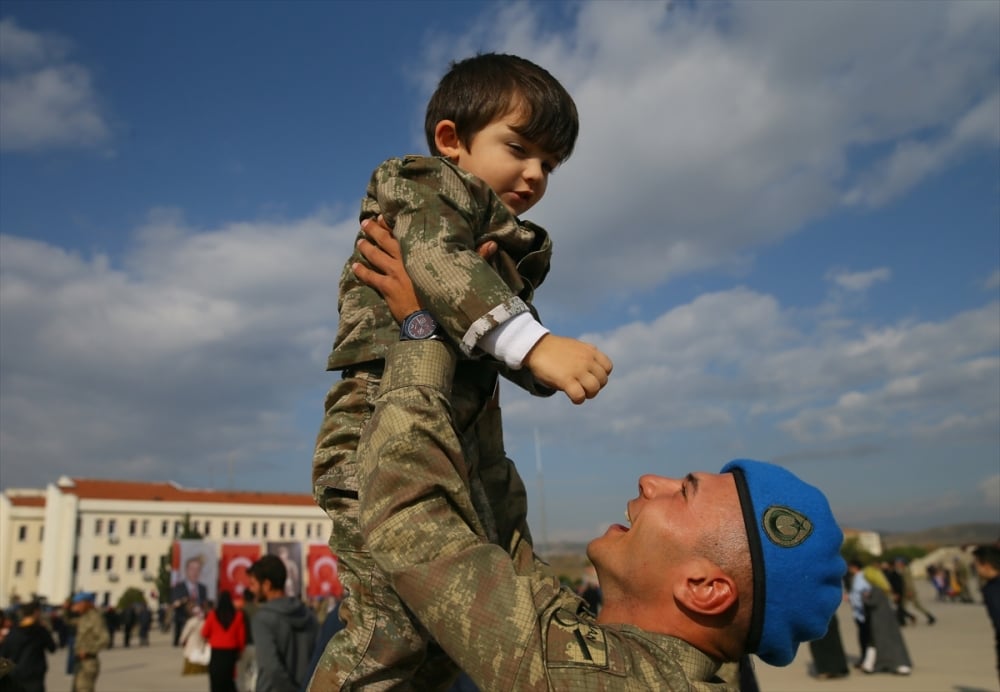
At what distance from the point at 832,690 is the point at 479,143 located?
40.6 feet

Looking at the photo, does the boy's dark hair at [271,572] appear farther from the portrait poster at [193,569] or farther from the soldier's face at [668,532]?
the portrait poster at [193,569]

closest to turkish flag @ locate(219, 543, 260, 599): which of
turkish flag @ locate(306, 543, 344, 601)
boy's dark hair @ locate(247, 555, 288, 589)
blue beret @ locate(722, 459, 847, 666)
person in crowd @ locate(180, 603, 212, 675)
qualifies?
turkish flag @ locate(306, 543, 344, 601)

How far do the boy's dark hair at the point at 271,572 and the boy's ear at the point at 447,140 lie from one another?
19.8 feet

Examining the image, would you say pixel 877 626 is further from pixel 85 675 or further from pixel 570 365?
pixel 570 365

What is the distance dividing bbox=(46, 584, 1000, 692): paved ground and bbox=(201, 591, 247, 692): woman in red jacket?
758 cm

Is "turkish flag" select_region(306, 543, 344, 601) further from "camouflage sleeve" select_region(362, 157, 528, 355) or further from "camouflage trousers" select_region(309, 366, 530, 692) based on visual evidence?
"camouflage sleeve" select_region(362, 157, 528, 355)

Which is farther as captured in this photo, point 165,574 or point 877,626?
point 165,574

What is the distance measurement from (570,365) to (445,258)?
396 mm

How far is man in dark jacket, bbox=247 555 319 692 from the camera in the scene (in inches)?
273

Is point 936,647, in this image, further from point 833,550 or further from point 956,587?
point 956,587

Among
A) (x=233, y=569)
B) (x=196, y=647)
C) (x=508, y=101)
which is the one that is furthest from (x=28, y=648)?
(x=233, y=569)

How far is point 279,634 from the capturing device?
7133mm

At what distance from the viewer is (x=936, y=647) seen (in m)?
16.8

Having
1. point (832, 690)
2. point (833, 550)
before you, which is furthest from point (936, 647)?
point (833, 550)
